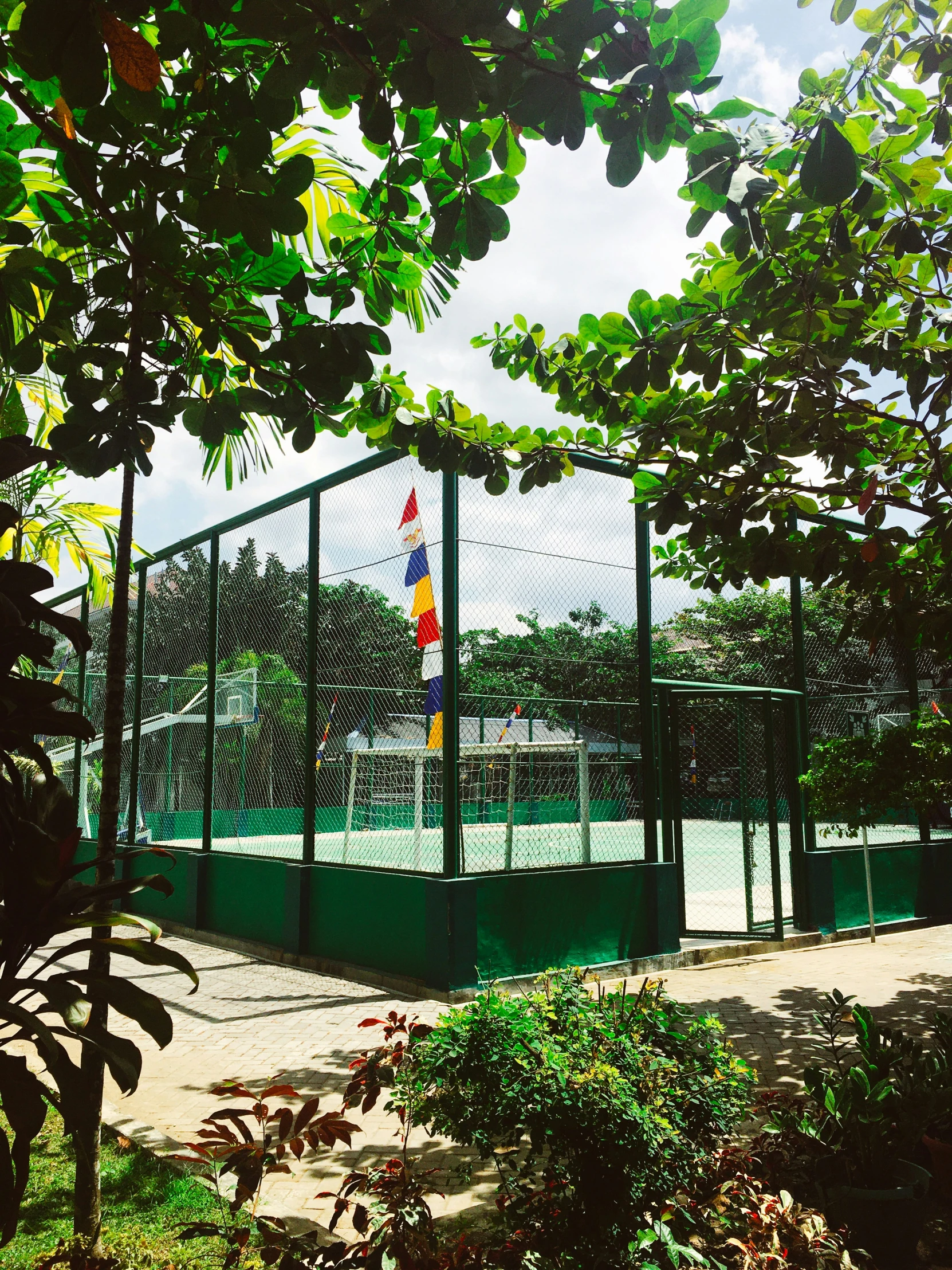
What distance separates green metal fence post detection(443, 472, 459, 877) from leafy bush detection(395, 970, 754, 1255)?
4088 millimetres

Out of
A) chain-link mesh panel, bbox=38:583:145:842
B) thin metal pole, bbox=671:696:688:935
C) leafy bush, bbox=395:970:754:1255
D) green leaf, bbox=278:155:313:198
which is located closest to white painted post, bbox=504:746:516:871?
thin metal pole, bbox=671:696:688:935

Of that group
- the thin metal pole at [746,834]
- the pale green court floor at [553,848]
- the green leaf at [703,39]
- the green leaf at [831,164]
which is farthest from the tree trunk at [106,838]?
the thin metal pole at [746,834]

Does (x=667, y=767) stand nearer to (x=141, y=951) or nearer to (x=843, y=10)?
(x=843, y=10)

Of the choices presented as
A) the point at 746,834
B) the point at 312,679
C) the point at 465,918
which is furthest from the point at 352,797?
the point at 746,834

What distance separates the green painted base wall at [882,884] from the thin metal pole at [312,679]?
16.8 ft

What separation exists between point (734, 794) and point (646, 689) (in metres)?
2.76

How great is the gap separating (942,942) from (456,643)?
6.43 metres

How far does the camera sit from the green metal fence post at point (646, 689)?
323 inches

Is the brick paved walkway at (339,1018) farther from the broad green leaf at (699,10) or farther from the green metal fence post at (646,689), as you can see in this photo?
the broad green leaf at (699,10)

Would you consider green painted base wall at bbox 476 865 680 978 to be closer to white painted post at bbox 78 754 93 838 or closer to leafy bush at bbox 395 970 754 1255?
leafy bush at bbox 395 970 754 1255

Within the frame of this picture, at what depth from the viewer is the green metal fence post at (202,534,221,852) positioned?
1045 cm

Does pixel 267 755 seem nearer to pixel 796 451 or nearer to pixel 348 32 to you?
pixel 796 451

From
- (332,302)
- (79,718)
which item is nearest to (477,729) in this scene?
(332,302)

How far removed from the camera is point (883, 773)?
797 cm
